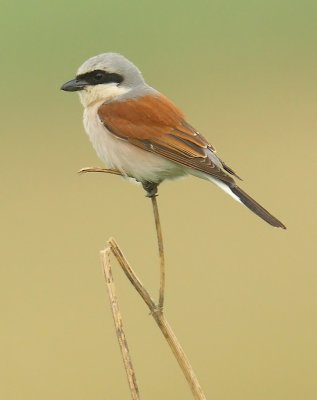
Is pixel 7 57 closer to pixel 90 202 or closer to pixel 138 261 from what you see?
pixel 90 202

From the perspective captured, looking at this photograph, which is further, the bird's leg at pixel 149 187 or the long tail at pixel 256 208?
the bird's leg at pixel 149 187

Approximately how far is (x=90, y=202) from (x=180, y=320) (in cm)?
212

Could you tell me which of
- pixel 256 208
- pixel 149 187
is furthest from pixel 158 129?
pixel 256 208

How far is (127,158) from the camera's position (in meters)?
3.97

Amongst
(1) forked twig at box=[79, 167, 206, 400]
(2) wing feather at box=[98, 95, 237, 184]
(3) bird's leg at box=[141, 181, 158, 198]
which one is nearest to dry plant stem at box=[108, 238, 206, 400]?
(1) forked twig at box=[79, 167, 206, 400]

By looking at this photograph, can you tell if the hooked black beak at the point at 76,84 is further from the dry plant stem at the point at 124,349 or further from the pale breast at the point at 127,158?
the dry plant stem at the point at 124,349

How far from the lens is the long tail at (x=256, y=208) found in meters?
3.25

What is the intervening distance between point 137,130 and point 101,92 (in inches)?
9.2

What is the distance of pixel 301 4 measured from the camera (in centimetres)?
1345

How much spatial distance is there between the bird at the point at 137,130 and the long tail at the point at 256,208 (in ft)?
0.05

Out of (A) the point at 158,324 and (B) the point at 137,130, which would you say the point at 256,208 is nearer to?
(B) the point at 137,130

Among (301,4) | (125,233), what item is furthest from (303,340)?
(301,4)

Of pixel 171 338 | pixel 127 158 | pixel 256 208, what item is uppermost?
pixel 127 158

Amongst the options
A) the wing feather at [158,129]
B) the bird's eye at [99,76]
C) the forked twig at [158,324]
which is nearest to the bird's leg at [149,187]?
the wing feather at [158,129]
